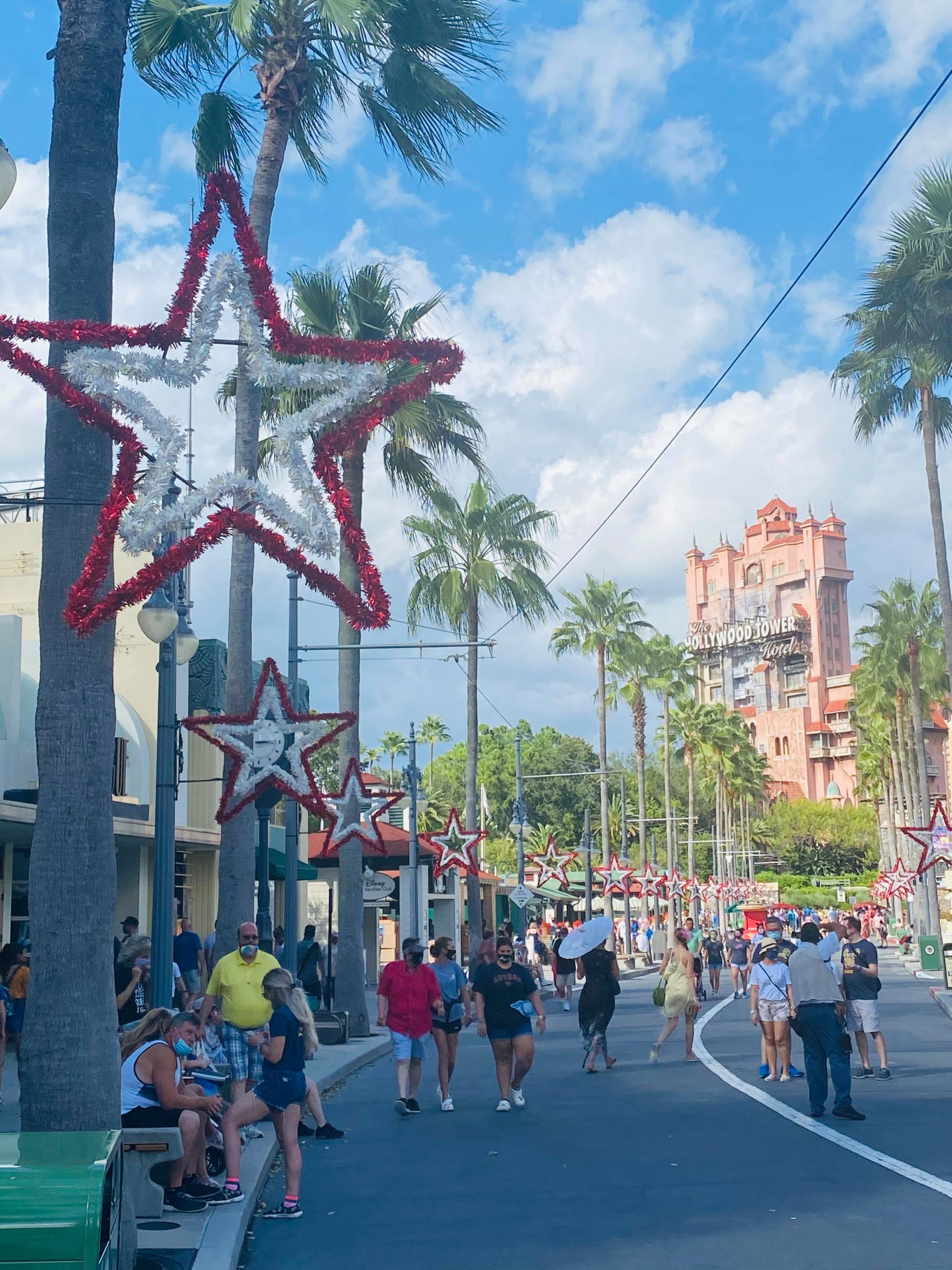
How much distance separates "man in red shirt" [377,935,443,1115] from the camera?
14.0 meters

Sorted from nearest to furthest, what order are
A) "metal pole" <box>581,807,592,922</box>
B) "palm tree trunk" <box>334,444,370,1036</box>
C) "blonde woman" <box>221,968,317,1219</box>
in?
"blonde woman" <box>221,968,317,1219</box>
"palm tree trunk" <box>334,444,370,1036</box>
"metal pole" <box>581,807,592,922</box>

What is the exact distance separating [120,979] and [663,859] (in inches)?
5018

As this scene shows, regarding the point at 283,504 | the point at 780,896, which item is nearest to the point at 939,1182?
the point at 283,504

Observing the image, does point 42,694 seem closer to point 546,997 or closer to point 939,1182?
point 939,1182

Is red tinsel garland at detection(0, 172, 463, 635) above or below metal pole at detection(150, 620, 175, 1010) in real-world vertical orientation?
above

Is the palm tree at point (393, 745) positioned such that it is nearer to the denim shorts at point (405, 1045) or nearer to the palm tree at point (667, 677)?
the palm tree at point (667, 677)

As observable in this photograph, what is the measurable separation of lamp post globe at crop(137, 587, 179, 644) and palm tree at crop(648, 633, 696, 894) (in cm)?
5189

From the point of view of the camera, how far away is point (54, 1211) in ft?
15.5

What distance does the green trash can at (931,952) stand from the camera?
4200 centimetres

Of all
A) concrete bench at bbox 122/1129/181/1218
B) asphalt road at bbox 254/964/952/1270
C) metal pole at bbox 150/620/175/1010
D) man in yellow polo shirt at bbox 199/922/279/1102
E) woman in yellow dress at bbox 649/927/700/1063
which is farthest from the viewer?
woman in yellow dress at bbox 649/927/700/1063

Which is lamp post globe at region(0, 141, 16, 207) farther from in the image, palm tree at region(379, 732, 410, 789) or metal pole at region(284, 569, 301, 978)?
palm tree at region(379, 732, 410, 789)

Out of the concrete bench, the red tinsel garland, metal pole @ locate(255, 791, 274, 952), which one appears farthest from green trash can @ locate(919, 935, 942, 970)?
the red tinsel garland

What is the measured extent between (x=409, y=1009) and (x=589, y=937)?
11.1 feet

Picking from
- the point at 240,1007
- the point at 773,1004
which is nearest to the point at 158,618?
the point at 240,1007
